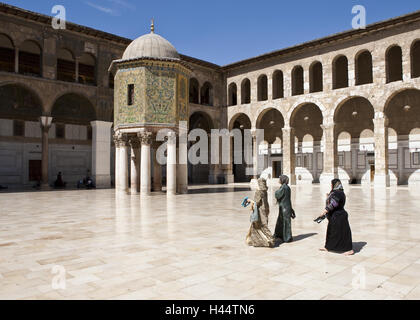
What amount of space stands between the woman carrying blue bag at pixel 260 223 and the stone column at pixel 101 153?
18248 mm

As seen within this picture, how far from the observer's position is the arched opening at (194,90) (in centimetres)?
2852

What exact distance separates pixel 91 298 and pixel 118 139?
1445cm

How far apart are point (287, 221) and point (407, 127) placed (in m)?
21.2

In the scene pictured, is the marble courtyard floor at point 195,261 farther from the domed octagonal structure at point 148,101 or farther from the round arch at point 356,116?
the round arch at point 356,116

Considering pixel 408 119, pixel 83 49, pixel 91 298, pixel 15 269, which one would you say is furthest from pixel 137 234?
pixel 408 119

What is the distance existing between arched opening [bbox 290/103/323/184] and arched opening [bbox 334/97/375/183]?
5.83 ft

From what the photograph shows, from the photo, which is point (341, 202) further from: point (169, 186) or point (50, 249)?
point (169, 186)

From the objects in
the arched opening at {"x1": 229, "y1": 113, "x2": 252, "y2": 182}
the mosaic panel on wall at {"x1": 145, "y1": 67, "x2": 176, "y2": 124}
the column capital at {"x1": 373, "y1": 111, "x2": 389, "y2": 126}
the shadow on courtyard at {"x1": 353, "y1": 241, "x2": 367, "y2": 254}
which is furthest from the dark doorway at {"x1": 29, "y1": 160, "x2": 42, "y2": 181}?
the shadow on courtyard at {"x1": 353, "y1": 241, "x2": 367, "y2": 254}

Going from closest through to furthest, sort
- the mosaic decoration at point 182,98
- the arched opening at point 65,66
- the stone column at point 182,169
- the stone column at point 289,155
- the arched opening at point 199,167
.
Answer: the mosaic decoration at point 182,98 → the stone column at point 182,169 → the arched opening at point 65,66 → the stone column at point 289,155 → the arched opening at point 199,167

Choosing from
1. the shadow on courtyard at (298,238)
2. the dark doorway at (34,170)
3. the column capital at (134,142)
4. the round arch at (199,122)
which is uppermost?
Answer: the round arch at (199,122)

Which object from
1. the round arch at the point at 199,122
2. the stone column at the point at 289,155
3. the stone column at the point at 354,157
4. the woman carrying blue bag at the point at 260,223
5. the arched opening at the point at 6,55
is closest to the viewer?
the woman carrying blue bag at the point at 260,223

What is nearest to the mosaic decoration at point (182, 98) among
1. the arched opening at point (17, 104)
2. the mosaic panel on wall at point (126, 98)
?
the mosaic panel on wall at point (126, 98)

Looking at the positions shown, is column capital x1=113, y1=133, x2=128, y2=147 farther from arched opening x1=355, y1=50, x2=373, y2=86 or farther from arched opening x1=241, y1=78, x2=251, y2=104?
arched opening x1=355, y1=50, x2=373, y2=86

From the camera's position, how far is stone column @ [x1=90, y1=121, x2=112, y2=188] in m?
22.9
